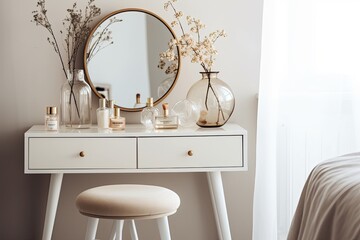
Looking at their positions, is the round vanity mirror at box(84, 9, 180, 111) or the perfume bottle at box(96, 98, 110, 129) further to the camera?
the round vanity mirror at box(84, 9, 180, 111)

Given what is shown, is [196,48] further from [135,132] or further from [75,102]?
[75,102]

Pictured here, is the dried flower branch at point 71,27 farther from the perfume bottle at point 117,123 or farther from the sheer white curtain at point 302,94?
the sheer white curtain at point 302,94

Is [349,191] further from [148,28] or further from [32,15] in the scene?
[32,15]

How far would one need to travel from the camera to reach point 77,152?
290cm

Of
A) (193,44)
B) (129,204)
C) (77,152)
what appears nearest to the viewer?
(129,204)

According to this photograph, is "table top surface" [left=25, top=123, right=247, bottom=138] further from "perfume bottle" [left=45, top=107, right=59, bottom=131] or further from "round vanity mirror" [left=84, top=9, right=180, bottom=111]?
"round vanity mirror" [left=84, top=9, right=180, bottom=111]

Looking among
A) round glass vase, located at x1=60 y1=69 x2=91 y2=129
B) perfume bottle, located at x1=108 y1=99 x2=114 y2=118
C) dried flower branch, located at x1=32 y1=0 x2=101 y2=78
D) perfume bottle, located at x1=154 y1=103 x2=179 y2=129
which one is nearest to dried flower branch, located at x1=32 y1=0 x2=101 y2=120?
dried flower branch, located at x1=32 y1=0 x2=101 y2=78

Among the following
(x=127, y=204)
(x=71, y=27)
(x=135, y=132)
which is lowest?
(x=127, y=204)

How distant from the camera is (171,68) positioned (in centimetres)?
327

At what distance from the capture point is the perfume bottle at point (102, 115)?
9.96 ft

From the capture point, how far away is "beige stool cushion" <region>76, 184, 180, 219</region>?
93.2 inches

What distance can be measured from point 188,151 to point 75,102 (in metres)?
0.61

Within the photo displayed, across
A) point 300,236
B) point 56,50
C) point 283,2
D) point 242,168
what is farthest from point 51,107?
point 300,236

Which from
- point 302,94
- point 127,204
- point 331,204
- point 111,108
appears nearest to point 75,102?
point 111,108
